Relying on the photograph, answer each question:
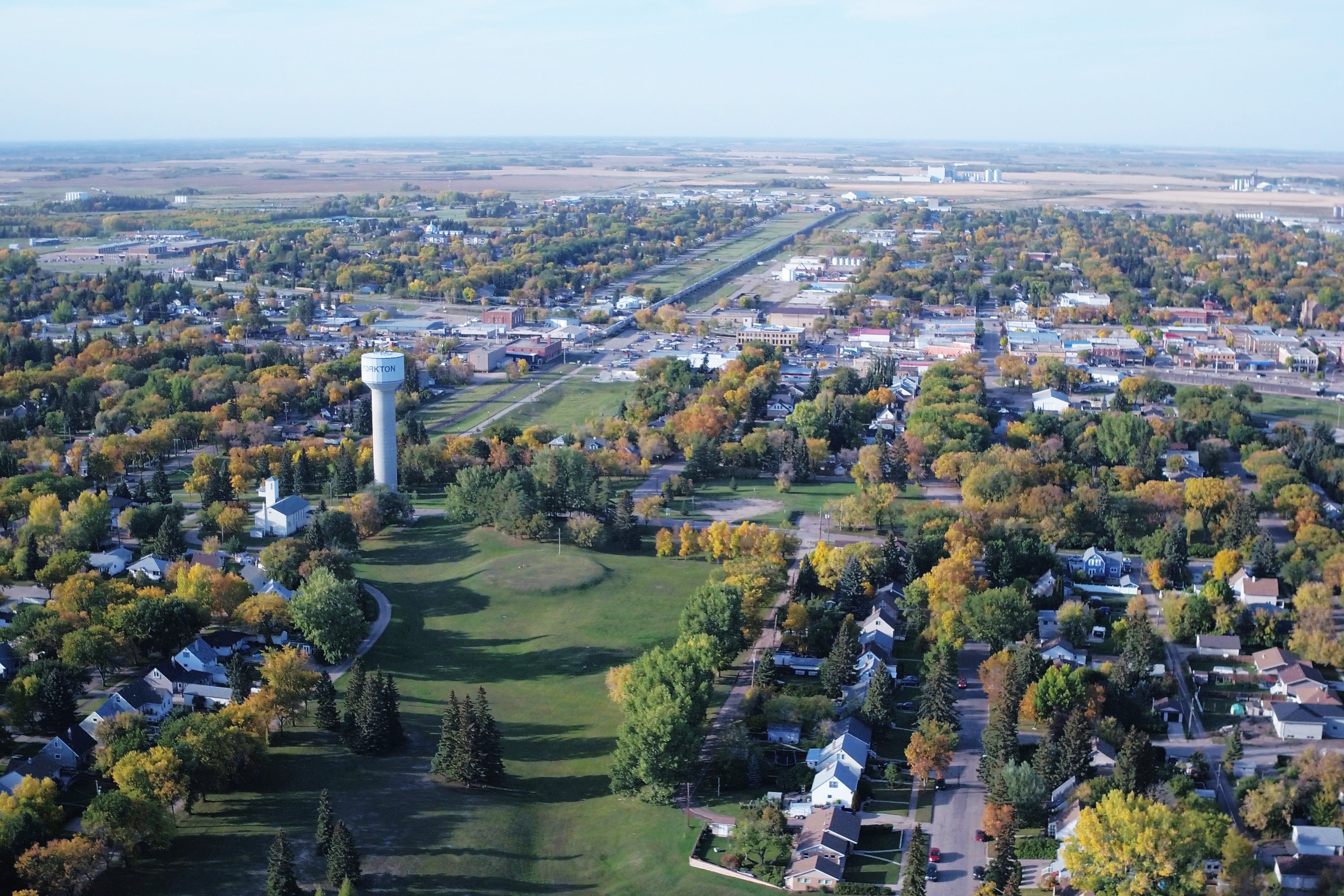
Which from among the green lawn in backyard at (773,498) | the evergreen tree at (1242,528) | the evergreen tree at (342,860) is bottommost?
the evergreen tree at (342,860)

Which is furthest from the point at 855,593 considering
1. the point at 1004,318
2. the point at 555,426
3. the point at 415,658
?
the point at 1004,318

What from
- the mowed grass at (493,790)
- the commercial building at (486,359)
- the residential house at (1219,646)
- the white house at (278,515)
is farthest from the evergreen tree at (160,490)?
the residential house at (1219,646)

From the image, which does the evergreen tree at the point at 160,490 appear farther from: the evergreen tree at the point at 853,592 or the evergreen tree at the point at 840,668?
the evergreen tree at the point at 840,668

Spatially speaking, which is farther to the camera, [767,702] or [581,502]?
[581,502]

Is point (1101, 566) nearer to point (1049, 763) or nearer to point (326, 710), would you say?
point (1049, 763)

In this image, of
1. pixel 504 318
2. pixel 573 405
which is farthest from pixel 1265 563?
pixel 504 318

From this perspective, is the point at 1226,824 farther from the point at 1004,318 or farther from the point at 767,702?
the point at 1004,318
